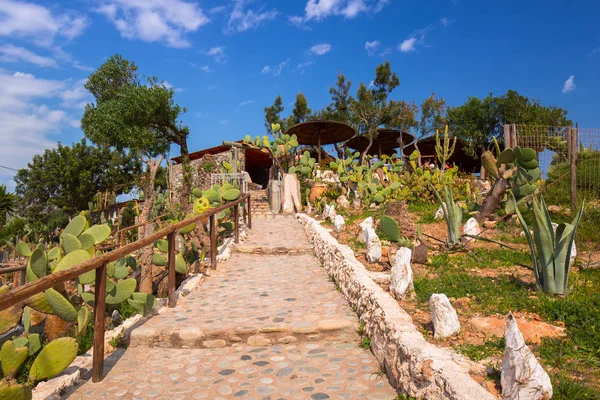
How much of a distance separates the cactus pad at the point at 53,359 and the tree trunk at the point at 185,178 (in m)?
6.12

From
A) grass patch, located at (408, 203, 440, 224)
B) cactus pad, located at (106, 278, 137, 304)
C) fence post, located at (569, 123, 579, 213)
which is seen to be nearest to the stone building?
grass patch, located at (408, 203, 440, 224)

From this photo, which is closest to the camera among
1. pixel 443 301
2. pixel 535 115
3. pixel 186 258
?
pixel 443 301

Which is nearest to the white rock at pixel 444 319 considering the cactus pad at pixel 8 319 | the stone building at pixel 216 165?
the cactus pad at pixel 8 319

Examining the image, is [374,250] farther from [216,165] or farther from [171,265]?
[216,165]

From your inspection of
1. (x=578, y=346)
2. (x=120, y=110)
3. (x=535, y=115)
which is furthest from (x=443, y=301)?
(x=535, y=115)

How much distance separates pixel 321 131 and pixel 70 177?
17.4m

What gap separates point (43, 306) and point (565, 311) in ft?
13.7

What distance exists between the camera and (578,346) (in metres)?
2.66

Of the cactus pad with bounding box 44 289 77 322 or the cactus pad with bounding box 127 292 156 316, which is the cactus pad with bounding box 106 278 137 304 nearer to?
the cactus pad with bounding box 127 292 156 316

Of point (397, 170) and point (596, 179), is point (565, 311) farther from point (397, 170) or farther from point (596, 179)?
point (397, 170)

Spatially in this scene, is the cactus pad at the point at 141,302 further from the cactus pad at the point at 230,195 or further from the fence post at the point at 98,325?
the cactus pad at the point at 230,195

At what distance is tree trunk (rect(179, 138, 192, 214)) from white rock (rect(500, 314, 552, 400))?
778 cm

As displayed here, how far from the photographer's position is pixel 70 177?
26266mm

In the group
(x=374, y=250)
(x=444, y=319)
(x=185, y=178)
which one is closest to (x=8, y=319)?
(x=444, y=319)
